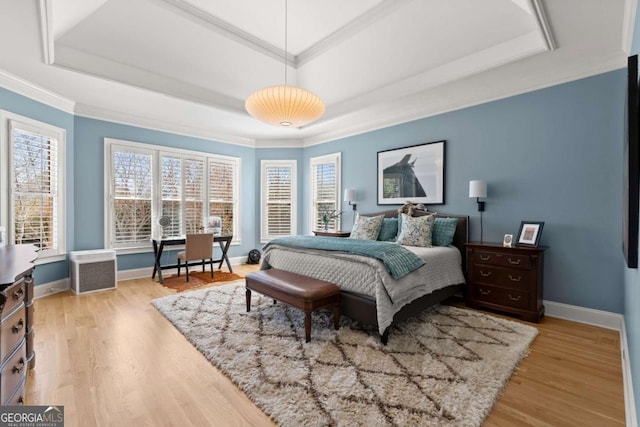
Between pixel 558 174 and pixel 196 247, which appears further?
pixel 196 247

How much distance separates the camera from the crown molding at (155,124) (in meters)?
4.44

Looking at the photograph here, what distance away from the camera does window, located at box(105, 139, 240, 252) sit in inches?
187

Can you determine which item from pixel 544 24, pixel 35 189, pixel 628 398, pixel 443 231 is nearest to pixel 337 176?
pixel 443 231

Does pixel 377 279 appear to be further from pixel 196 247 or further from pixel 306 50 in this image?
pixel 196 247

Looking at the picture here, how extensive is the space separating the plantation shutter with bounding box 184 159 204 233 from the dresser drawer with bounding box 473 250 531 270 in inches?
185

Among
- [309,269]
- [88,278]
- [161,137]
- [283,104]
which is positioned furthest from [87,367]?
[161,137]

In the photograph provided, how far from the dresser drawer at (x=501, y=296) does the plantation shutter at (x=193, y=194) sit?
4729 mm

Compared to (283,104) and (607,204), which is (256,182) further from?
(607,204)

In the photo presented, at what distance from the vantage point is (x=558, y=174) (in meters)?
3.21

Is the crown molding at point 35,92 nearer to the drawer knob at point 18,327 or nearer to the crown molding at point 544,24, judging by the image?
the drawer knob at point 18,327

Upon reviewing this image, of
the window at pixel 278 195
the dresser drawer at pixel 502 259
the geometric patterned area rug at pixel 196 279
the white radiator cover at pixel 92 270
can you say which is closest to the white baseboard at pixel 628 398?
the dresser drawer at pixel 502 259

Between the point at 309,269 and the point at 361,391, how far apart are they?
1.41 meters

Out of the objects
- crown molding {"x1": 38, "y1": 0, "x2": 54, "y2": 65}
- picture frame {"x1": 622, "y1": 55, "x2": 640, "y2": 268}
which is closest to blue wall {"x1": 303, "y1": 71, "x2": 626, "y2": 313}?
picture frame {"x1": 622, "y1": 55, "x2": 640, "y2": 268}

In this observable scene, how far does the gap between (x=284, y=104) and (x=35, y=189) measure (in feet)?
11.5
